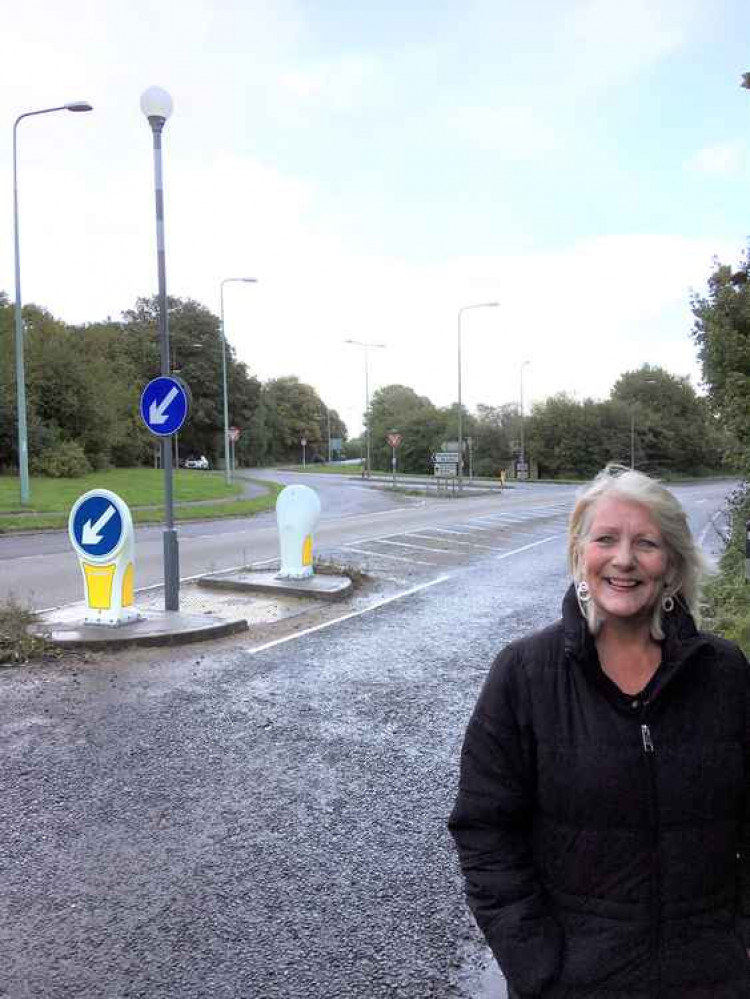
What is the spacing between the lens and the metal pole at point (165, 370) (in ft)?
29.3

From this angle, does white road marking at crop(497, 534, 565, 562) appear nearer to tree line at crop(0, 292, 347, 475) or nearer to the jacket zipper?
the jacket zipper

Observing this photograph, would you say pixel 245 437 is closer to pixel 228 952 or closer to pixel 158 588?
pixel 158 588

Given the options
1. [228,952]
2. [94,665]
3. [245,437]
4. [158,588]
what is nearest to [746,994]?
[228,952]

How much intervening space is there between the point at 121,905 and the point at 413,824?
137cm

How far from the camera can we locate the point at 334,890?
329 cm

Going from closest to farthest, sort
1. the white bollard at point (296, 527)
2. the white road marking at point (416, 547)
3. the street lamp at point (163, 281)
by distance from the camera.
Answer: the street lamp at point (163, 281) < the white bollard at point (296, 527) < the white road marking at point (416, 547)

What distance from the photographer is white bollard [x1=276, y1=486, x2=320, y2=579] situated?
1083 cm

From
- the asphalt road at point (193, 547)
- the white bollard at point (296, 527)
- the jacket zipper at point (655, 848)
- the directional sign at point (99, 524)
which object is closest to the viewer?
the jacket zipper at point (655, 848)

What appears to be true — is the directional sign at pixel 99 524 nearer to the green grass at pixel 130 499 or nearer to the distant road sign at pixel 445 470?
the green grass at pixel 130 499

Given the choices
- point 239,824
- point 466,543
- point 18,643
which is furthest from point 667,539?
point 466,543

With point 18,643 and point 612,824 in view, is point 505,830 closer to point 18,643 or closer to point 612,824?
point 612,824

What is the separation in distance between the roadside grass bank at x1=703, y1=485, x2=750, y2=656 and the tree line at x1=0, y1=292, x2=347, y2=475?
3060cm

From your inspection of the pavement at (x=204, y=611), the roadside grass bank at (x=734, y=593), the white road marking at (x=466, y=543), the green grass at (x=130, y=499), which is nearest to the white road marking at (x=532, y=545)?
the white road marking at (x=466, y=543)

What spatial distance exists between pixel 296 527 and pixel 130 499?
58.8ft
